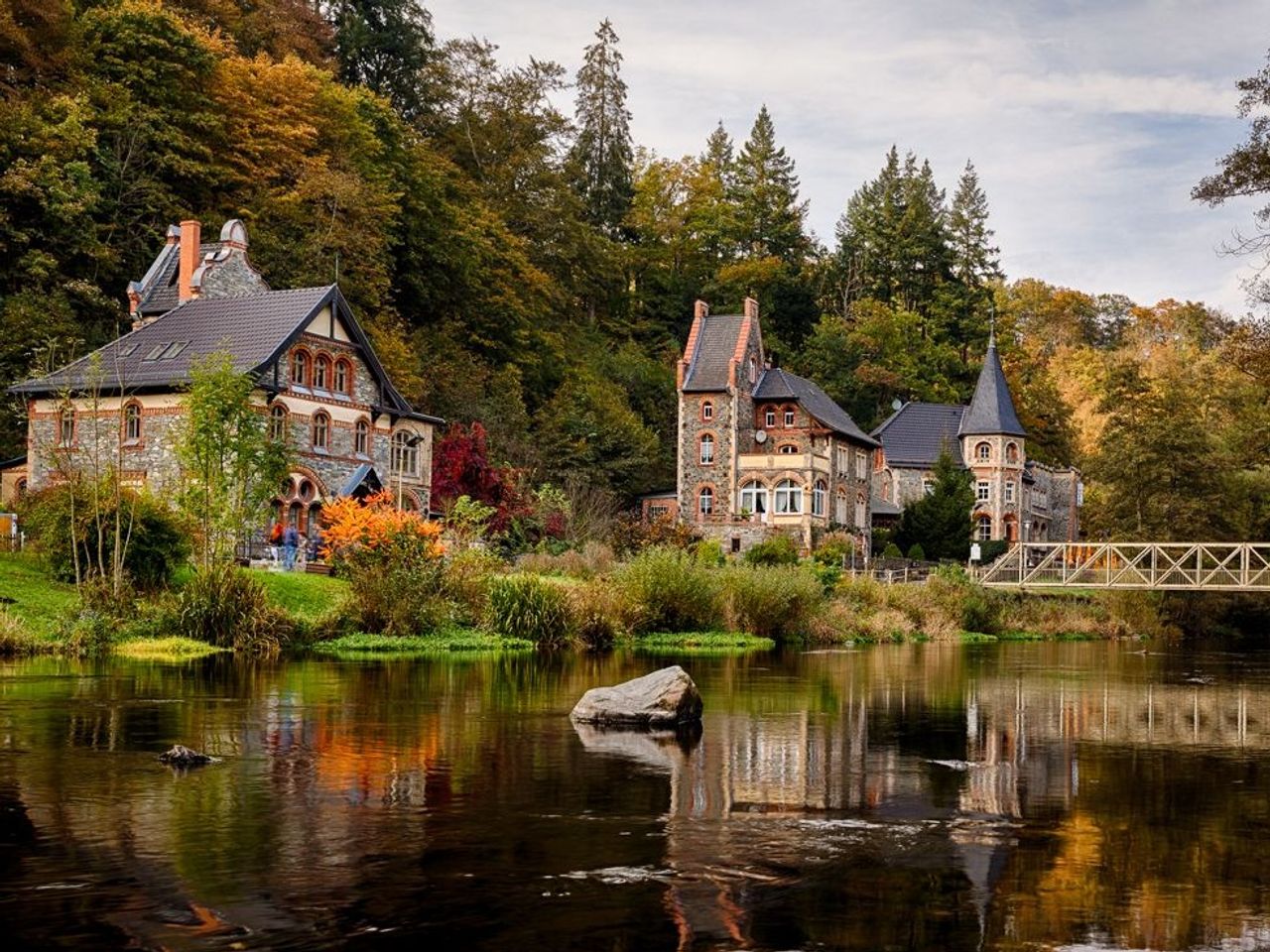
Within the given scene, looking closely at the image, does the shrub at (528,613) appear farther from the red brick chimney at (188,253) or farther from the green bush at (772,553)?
the red brick chimney at (188,253)

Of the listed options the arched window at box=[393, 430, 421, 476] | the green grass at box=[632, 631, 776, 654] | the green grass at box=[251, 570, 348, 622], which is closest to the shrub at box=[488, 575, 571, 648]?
the green grass at box=[632, 631, 776, 654]

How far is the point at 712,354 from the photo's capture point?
78.3 m

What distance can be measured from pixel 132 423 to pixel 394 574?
→ 1851 centimetres

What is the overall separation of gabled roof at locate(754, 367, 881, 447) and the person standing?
127 ft

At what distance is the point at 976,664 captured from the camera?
121 ft

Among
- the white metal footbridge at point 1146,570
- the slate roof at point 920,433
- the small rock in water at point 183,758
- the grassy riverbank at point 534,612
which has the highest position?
the slate roof at point 920,433

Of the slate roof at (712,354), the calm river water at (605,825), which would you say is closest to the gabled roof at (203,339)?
the calm river water at (605,825)

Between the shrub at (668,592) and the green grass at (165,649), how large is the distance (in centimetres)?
1231

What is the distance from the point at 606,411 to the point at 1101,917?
70.7m

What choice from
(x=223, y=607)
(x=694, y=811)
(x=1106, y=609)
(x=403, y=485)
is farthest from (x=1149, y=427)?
(x=694, y=811)

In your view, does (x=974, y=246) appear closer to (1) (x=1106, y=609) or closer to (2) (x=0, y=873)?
A: (1) (x=1106, y=609)

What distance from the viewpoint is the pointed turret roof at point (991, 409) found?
86.2 m

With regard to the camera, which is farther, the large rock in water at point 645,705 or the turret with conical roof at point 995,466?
the turret with conical roof at point 995,466

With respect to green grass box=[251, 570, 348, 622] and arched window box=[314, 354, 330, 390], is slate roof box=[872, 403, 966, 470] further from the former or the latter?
green grass box=[251, 570, 348, 622]
